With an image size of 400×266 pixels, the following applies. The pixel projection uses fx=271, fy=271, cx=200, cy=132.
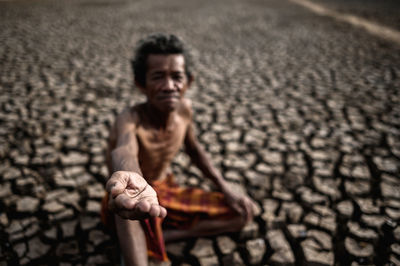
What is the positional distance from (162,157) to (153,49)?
69cm

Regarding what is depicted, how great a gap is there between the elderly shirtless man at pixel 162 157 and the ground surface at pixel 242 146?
17 centimetres

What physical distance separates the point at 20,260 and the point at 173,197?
99 cm

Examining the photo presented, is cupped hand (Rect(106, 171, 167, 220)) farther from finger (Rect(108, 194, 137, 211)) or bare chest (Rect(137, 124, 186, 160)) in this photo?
bare chest (Rect(137, 124, 186, 160))

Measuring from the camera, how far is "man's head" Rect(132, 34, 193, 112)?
5.18ft

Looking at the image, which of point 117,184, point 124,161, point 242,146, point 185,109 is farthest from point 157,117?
point 242,146

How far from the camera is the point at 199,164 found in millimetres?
2057

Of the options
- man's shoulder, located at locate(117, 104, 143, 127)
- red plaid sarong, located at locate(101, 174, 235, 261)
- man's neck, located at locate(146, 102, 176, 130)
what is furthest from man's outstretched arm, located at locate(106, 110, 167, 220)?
red plaid sarong, located at locate(101, 174, 235, 261)

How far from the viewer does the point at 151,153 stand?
1716 mm

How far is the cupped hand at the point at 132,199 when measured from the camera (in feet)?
2.69

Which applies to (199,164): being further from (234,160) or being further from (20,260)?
(20,260)

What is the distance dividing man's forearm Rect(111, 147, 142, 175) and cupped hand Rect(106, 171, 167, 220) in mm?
298

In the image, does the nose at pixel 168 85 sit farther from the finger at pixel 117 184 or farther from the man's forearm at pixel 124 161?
the finger at pixel 117 184

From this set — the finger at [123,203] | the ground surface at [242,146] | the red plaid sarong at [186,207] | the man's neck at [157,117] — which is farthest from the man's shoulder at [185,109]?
the finger at [123,203]

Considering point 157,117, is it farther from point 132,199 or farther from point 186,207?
point 132,199
